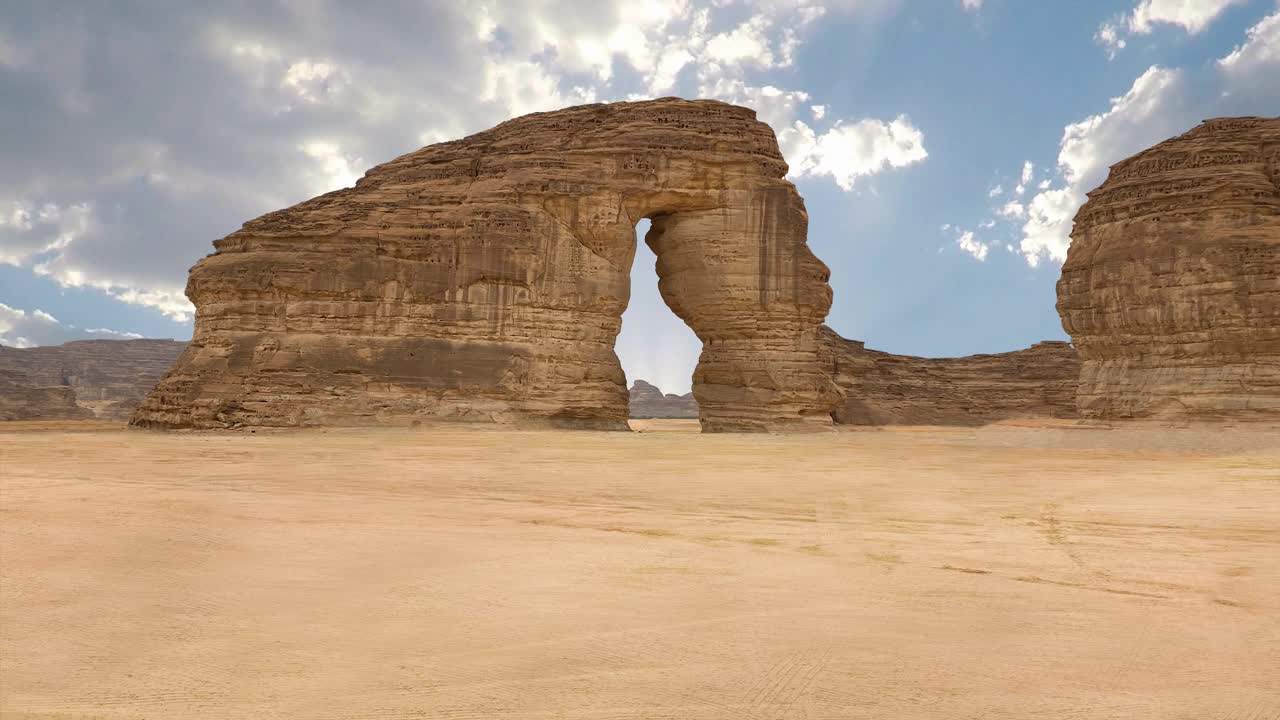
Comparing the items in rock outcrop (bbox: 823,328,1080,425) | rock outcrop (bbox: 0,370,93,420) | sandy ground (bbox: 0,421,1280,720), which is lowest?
sandy ground (bbox: 0,421,1280,720)

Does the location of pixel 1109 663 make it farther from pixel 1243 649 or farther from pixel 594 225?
pixel 594 225

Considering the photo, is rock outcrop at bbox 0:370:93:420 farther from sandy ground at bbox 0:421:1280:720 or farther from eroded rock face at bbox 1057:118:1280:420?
eroded rock face at bbox 1057:118:1280:420

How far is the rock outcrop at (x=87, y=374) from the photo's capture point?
39.0 metres

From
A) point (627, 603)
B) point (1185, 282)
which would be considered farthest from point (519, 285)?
point (1185, 282)

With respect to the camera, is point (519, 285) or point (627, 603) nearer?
point (627, 603)

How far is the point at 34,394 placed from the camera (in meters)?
38.4

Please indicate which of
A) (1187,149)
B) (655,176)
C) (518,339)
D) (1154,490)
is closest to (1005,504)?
(1154,490)

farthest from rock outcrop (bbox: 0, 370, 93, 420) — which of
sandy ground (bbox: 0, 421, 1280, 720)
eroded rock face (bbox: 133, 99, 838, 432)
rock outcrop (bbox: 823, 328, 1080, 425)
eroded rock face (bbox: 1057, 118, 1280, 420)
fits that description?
eroded rock face (bbox: 1057, 118, 1280, 420)

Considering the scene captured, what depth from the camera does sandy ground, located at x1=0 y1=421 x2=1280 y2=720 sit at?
2.40 meters

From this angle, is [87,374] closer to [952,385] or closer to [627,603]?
[952,385]

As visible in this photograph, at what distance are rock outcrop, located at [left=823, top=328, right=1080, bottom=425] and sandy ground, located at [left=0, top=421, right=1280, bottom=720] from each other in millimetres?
34743

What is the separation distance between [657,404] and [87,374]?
49.0m

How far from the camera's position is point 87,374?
192 feet

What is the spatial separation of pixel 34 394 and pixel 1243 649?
48.9 m
